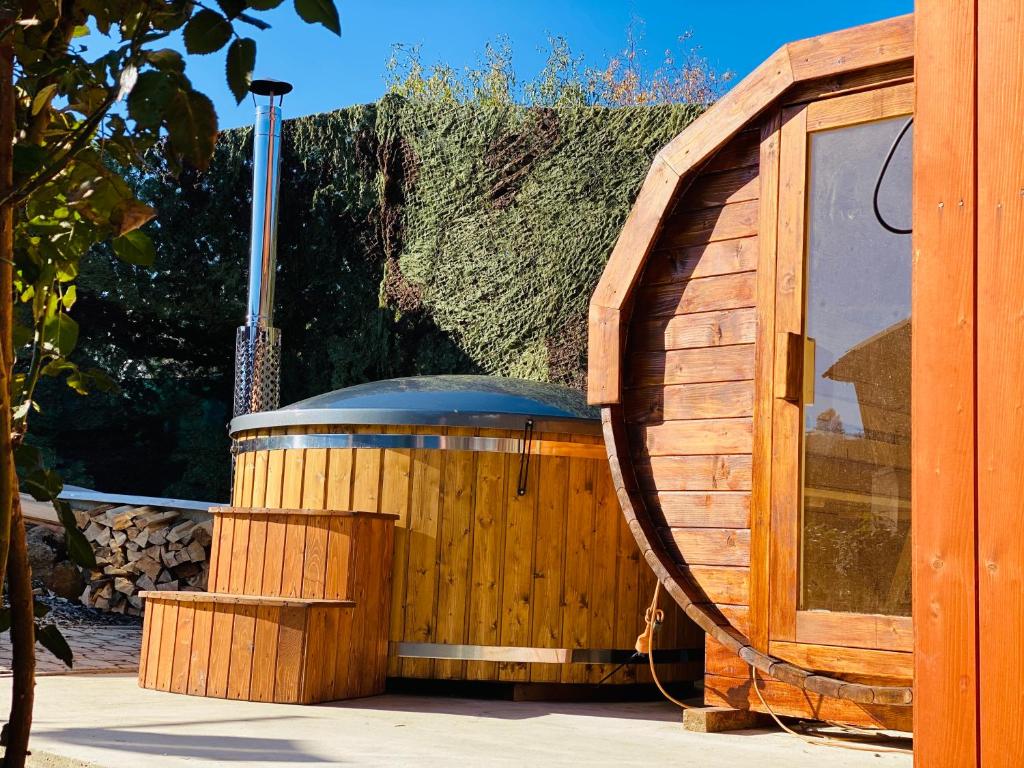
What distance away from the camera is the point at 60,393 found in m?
12.3

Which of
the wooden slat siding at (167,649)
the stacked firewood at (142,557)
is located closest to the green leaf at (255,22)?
the wooden slat siding at (167,649)

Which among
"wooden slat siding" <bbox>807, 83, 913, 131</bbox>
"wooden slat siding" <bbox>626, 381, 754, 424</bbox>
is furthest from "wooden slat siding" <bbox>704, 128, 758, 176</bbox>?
"wooden slat siding" <bbox>626, 381, 754, 424</bbox>

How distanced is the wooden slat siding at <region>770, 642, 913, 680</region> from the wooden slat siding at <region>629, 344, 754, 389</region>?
1006mm

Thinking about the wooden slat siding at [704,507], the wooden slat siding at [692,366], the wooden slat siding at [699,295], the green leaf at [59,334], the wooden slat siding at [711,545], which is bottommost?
the wooden slat siding at [711,545]

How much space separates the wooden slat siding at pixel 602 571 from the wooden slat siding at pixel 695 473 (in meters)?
0.46

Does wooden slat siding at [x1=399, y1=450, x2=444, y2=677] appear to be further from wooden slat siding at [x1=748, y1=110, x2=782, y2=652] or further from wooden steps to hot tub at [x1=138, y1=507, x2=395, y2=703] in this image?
wooden slat siding at [x1=748, y1=110, x2=782, y2=652]

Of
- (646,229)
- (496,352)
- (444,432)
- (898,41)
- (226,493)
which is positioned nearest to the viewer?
(898,41)

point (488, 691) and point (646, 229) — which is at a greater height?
point (646, 229)

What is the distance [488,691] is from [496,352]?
6.14 metres

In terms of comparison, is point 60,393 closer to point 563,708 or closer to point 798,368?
point 563,708

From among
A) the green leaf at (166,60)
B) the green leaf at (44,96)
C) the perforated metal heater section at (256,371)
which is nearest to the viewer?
the green leaf at (166,60)

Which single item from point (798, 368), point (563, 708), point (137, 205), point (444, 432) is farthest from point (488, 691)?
point (137, 205)

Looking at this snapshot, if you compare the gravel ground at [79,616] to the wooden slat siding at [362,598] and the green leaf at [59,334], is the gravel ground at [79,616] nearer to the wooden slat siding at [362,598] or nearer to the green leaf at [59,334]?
the wooden slat siding at [362,598]

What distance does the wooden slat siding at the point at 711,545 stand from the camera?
402 centimetres
